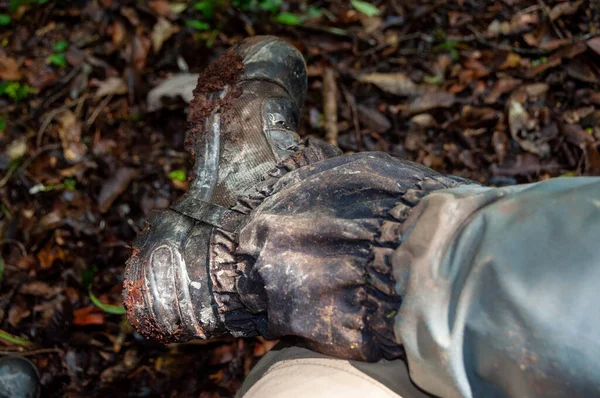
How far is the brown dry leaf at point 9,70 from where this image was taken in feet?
7.84

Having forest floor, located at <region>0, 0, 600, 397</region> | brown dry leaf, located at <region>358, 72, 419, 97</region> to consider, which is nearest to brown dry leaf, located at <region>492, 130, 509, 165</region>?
forest floor, located at <region>0, 0, 600, 397</region>

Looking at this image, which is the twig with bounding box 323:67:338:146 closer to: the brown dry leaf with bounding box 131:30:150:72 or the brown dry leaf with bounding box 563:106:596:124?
the brown dry leaf with bounding box 131:30:150:72

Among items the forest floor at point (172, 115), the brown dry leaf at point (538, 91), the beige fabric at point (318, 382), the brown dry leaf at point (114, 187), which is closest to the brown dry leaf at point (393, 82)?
the forest floor at point (172, 115)

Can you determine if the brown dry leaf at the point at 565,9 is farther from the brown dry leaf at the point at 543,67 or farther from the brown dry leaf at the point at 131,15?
the brown dry leaf at the point at 131,15

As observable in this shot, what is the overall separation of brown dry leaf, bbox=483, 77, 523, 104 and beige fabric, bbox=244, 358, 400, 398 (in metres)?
1.63

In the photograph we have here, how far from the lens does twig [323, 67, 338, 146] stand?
222 centimetres

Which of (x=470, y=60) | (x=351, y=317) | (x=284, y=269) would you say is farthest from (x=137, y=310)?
(x=470, y=60)

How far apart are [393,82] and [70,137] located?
1.39 meters

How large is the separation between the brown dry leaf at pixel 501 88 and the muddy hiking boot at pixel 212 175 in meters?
0.91

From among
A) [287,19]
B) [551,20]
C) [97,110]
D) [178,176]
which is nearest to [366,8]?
[287,19]

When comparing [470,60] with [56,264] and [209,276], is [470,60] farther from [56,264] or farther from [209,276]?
[56,264]

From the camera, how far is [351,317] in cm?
106

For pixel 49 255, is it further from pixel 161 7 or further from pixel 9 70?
pixel 161 7

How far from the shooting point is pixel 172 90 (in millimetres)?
2229
